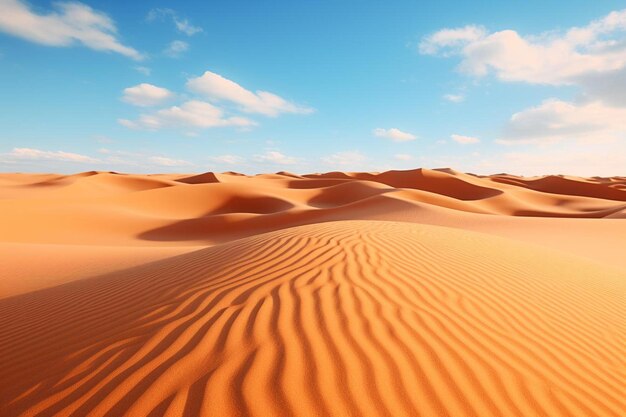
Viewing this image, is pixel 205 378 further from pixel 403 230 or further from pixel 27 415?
pixel 403 230

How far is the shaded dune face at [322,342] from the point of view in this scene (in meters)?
2.31

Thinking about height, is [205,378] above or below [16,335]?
above

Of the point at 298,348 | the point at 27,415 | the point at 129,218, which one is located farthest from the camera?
the point at 129,218

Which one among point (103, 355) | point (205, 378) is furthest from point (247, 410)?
point (103, 355)

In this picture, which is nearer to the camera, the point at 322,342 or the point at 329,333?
the point at 322,342

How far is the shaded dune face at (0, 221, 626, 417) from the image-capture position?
2.31 metres

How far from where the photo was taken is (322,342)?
9.14 ft

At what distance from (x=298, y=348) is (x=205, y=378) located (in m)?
0.68

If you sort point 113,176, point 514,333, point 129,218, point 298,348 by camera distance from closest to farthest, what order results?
point 298,348, point 514,333, point 129,218, point 113,176

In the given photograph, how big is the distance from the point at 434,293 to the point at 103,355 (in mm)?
3136

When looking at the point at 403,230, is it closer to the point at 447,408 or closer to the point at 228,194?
the point at 447,408

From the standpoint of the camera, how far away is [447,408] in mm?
2248

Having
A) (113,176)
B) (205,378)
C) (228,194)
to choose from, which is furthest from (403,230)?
(113,176)

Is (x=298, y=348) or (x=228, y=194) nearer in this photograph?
(x=298, y=348)
